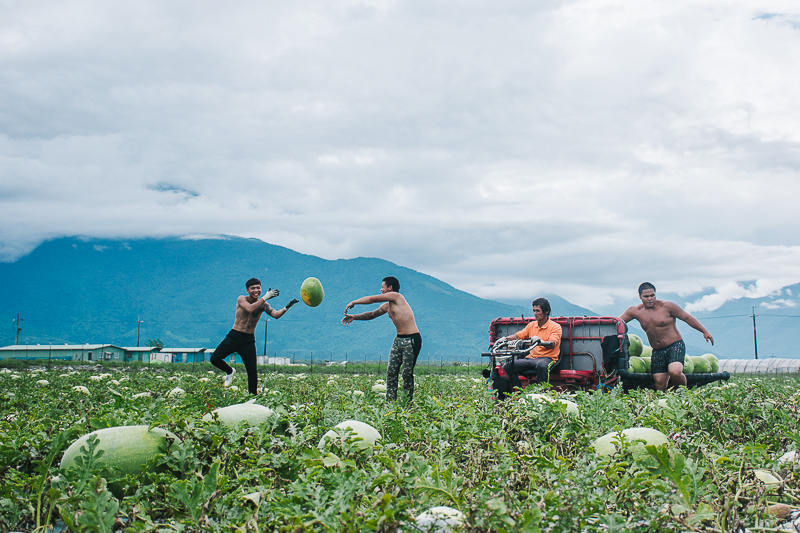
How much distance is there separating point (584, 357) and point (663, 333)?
1.56 m

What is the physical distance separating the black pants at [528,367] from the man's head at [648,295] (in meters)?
2.12

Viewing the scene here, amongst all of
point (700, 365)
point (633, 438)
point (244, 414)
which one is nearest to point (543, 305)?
point (633, 438)

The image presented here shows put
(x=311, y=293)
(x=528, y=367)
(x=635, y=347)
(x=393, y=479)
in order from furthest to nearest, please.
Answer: (x=635, y=347), (x=311, y=293), (x=528, y=367), (x=393, y=479)

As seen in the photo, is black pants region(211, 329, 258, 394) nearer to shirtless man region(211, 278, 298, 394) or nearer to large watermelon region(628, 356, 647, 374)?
shirtless man region(211, 278, 298, 394)

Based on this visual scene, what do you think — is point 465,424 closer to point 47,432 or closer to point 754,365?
point 47,432

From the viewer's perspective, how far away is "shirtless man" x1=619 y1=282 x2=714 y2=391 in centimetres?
952

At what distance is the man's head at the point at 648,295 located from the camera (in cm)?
959

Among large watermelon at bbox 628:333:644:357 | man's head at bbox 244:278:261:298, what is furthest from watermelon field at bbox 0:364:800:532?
large watermelon at bbox 628:333:644:357

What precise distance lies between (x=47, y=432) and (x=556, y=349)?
687cm

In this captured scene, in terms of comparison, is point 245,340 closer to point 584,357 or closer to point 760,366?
point 584,357

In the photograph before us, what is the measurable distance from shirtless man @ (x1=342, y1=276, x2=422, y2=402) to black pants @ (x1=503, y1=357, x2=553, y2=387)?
138 cm

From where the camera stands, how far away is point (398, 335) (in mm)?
9133

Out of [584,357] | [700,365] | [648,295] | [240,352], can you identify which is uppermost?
[648,295]

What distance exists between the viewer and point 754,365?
195ft
